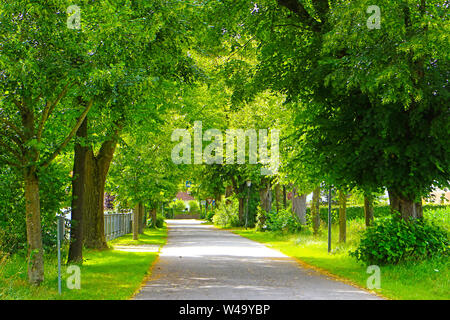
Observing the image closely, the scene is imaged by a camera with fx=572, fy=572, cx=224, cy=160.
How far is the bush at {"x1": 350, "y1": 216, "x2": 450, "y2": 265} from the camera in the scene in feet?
48.9

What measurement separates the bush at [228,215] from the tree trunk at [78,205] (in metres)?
36.9

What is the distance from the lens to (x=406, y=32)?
43.2 ft

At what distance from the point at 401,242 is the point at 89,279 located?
7.96 meters

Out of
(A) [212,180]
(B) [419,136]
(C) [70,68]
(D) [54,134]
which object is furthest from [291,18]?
(A) [212,180]

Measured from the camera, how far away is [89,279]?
44.4 feet

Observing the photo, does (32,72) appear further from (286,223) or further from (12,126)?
(286,223)

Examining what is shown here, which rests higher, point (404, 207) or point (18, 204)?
point (18, 204)

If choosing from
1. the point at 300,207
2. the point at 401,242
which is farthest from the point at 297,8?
the point at 300,207

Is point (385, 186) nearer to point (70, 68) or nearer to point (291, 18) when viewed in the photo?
point (291, 18)

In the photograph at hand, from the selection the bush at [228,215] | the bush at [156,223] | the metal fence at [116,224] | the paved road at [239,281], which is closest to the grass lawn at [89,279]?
the paved road at [239,281]

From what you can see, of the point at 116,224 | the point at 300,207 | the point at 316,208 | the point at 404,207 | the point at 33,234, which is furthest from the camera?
the point at 116,224

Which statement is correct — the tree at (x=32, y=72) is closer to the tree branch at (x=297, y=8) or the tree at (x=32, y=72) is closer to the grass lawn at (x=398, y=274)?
the grass lawn at (x=398, y=274)
